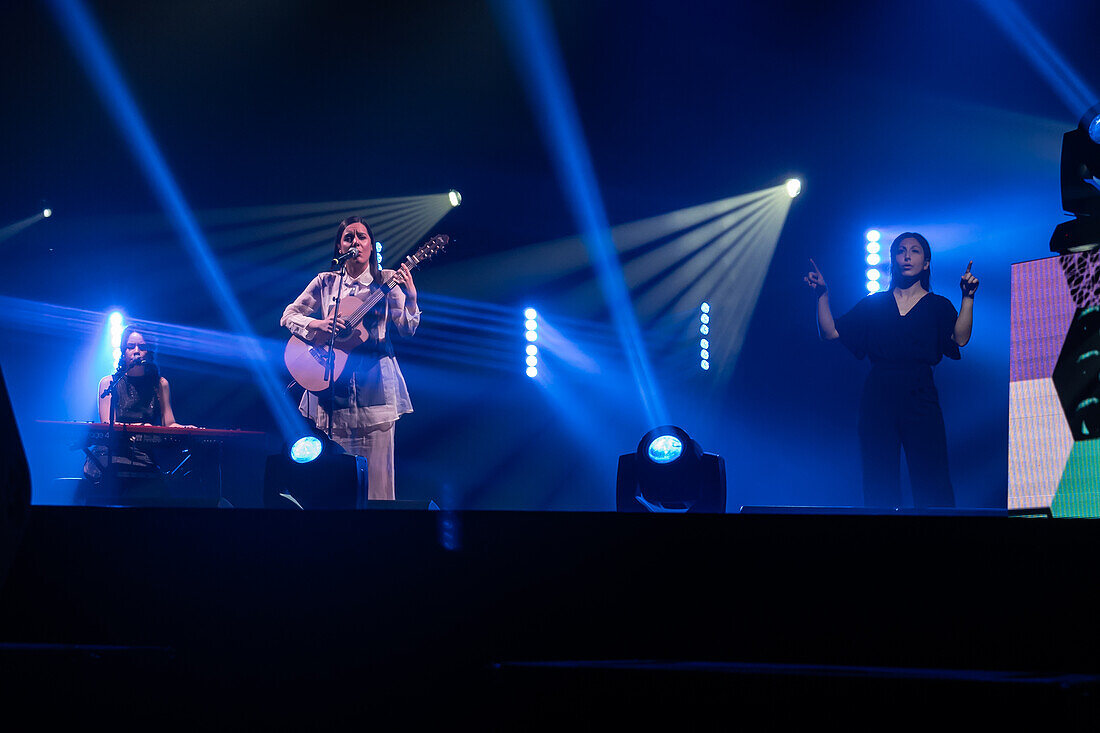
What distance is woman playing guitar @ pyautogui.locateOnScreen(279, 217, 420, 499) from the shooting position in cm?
399

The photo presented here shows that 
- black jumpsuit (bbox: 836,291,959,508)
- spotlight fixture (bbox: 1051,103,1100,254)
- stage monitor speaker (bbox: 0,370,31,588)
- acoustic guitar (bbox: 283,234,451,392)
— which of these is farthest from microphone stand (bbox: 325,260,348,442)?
stage monitor speaker (bbox: 0,370,31,588)

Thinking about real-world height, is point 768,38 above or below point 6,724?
above

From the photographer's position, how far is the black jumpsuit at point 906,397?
338 centimetres

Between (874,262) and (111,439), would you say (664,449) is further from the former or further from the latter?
(874,262)

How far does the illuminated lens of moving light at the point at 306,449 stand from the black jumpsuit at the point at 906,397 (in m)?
2.43

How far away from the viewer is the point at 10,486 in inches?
15.5

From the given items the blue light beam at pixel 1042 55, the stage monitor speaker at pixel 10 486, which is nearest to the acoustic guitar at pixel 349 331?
the blue light beam at pixel 1042 55

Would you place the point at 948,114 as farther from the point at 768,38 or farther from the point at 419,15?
the point at 419,15

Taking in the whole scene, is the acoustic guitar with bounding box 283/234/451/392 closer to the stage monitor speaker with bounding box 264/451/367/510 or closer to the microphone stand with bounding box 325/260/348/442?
the microphone stand with bounding box 325/260/348/442

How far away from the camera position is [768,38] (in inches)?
175

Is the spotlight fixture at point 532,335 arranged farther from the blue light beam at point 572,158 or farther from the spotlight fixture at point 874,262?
the spotlight fixture at point 874,262

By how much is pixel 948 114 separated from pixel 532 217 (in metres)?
2.62

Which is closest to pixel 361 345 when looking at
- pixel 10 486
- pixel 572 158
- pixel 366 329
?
pixel 366 329

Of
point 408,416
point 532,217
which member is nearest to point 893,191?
point 532,217
